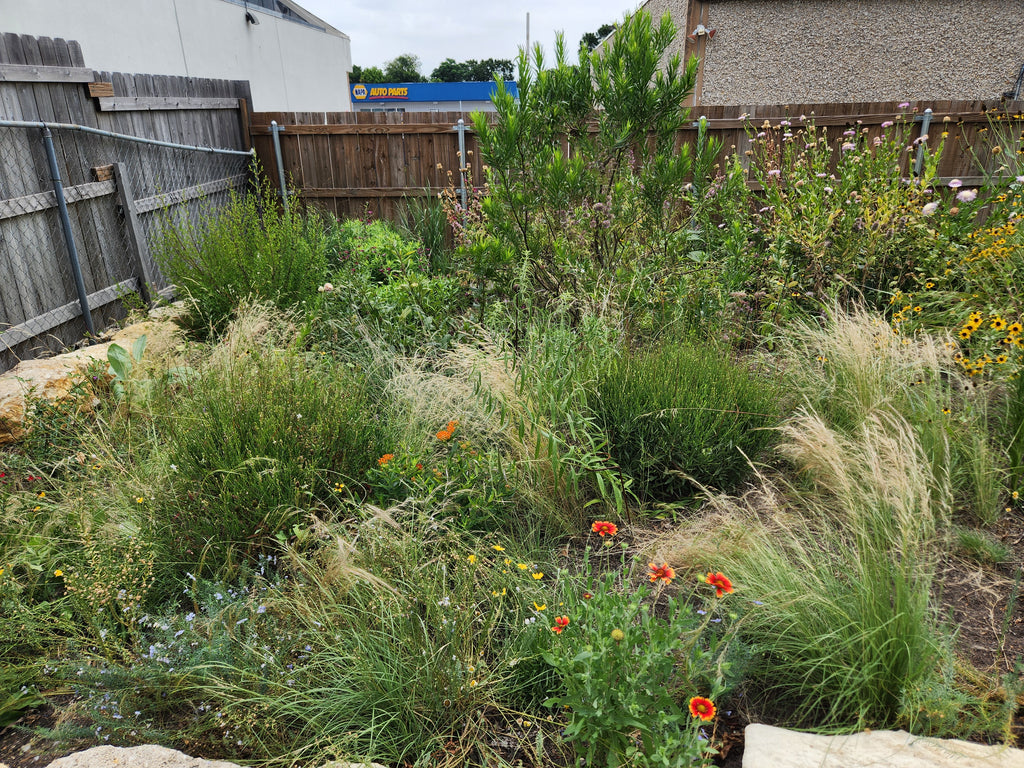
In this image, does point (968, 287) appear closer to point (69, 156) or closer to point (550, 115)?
point (550, 115)

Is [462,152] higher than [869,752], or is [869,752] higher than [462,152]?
[462,152]

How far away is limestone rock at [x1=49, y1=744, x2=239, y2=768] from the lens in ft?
5.33

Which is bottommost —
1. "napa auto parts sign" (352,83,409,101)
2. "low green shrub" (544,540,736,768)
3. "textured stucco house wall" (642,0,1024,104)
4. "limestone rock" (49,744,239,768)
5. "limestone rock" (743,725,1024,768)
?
"limestone rock" (49,744,239,768)

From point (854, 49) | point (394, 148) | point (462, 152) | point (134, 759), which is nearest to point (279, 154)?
point (394, 148)

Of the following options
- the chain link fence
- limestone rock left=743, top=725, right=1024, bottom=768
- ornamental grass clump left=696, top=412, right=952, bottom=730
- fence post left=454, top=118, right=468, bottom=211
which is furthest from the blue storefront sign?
limestone rock left=743, top=725, right=1024, bottom=768

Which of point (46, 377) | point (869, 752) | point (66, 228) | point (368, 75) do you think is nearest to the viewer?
point (869, 752)

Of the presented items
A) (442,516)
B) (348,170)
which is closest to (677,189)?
(442,516)

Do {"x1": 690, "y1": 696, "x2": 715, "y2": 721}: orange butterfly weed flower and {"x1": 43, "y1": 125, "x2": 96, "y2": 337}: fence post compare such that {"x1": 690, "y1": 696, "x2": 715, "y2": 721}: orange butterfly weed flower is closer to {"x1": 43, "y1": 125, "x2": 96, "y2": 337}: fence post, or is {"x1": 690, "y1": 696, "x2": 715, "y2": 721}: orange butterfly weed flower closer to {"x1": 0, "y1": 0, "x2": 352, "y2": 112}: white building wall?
{"x1": 43, "y1": 125, "x2": 96, "y2": 337}: fence post

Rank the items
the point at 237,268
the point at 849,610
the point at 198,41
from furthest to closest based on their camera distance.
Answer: the point at 198,41 < the point at 237,268 < the point at 849,610

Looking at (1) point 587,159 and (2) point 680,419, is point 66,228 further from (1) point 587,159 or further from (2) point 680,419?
(2) point 680,419

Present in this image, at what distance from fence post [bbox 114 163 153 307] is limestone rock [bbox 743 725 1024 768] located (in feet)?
18.3

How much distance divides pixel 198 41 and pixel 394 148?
8.18 metres

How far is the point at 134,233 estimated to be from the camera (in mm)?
5332

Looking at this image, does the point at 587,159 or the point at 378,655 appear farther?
the point at 587,159
